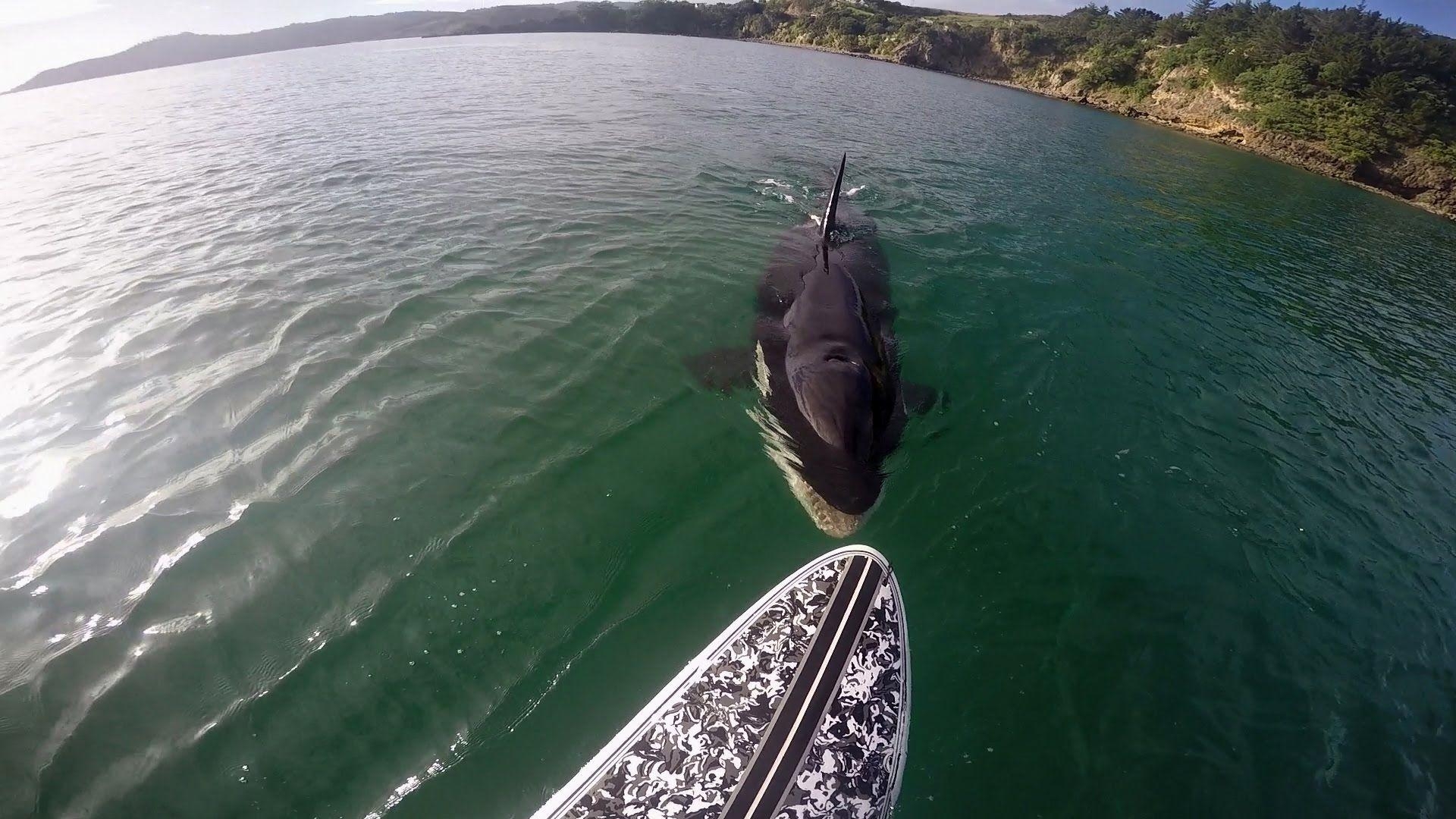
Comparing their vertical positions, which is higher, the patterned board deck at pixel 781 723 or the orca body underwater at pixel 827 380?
the orca body underwater at pixel 827 380

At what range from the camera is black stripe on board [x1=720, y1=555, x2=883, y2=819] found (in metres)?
4.43

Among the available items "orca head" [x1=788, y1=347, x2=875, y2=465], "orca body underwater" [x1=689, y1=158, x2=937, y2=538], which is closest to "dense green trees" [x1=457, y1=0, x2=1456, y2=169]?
"orca body underwater" [x1=689, y1=158, x2=937, y2=538]

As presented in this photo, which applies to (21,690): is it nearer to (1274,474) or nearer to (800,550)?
(800,550)

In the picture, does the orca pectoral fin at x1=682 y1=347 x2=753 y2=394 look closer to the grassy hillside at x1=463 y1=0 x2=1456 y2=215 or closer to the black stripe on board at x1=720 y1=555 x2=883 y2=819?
the black stripe on board at x1=720 y1=555 x2=883 y2=819

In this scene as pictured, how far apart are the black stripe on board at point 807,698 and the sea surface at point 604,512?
27.7 inches

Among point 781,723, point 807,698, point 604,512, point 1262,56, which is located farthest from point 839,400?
point 1262,56

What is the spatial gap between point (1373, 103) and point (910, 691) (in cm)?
6082

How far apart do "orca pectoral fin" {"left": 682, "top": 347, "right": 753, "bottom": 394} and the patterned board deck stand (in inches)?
147

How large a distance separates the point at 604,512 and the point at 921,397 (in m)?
5.43

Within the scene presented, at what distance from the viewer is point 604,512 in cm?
657

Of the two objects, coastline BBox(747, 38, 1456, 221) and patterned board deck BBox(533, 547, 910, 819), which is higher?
coastline BBox(747, 38, 1456, 221)

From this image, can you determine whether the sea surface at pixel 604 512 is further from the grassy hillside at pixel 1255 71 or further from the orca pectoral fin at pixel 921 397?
the grassy hillside at pixel 1255 71

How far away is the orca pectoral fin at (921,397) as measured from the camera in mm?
8398

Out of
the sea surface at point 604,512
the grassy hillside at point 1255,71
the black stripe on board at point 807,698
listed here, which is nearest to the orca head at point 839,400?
the sea surface at point 604,512
